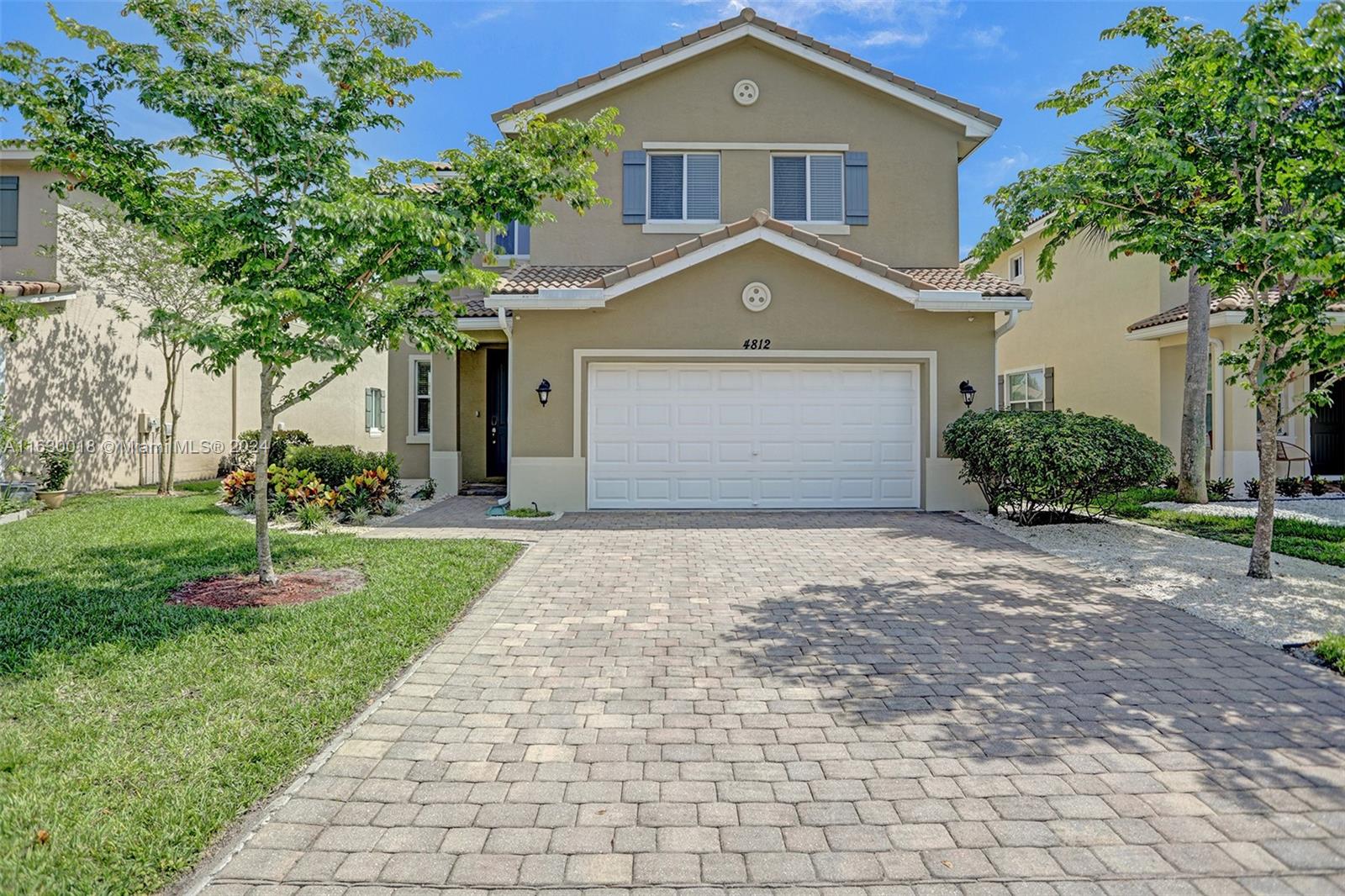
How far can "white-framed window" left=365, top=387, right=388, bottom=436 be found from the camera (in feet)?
71.4

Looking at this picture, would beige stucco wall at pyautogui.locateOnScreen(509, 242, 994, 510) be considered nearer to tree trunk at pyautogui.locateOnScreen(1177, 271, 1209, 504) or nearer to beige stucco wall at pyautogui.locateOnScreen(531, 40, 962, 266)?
beige stucco wall at pyautogui.locateOnScreen(531, 40, 962, 266)

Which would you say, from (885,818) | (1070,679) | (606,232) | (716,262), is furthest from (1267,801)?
(606,232)

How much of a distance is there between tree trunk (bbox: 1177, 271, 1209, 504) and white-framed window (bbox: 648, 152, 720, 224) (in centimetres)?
883

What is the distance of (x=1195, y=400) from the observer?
12.8m

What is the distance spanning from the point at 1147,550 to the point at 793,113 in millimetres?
10237

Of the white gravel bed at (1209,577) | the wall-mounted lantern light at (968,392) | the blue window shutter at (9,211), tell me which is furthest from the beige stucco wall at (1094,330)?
the blue window shutter at (9,211)

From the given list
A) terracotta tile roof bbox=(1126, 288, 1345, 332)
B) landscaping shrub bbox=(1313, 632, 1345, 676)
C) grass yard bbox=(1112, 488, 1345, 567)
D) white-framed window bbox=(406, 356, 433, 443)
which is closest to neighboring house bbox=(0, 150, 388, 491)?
white-framed window bbox=(406, 356, 433, 443)

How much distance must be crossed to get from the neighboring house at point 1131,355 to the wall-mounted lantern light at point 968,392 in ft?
10.6

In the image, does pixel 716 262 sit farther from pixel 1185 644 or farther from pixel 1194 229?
pixel 1185 644

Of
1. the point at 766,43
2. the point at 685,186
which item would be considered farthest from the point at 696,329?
the point at 766,43

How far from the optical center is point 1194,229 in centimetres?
702

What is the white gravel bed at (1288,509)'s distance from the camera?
1149 centimetres

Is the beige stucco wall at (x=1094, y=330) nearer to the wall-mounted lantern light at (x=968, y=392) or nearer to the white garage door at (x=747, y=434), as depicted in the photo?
the wall-mounted lantern light at (x=968, y=392)

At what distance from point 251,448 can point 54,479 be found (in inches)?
203
